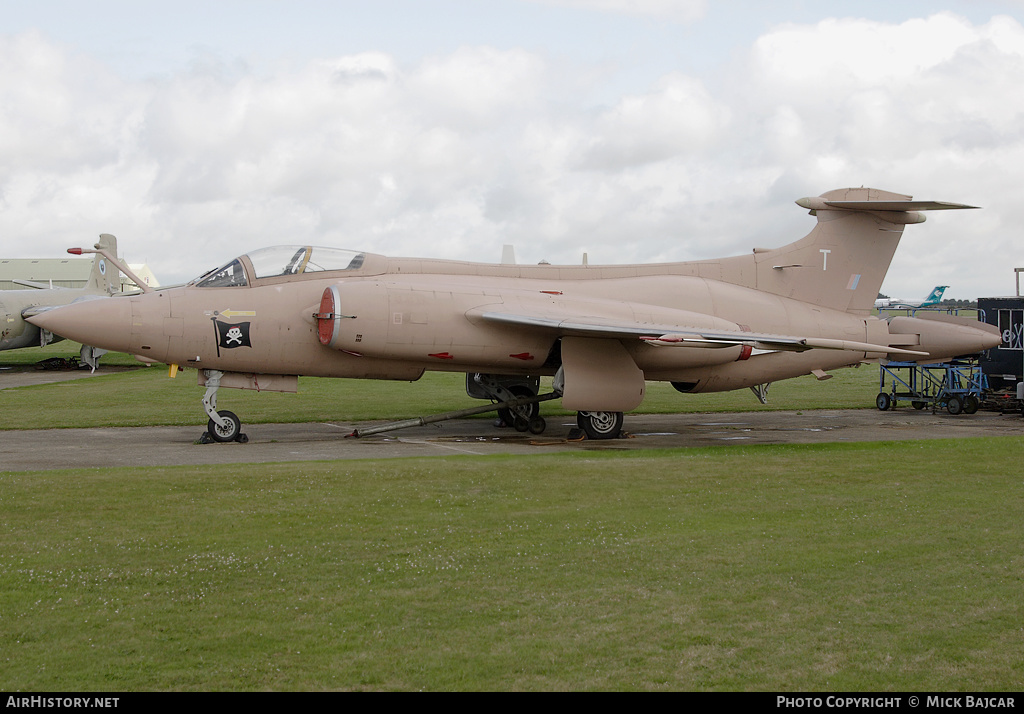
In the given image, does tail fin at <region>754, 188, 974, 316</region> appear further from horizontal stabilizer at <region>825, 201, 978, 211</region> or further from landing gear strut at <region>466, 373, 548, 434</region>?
landing gear strut at <region>466, 373, 548, 434</region>

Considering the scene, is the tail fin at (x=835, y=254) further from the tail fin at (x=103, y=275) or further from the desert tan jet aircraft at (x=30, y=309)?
the tail fin at (x=103, y=275)

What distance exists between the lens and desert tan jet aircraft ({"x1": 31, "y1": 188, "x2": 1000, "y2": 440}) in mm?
15383

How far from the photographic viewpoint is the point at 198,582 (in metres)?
6.71

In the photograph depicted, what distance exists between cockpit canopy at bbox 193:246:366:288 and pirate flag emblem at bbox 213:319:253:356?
82 cm

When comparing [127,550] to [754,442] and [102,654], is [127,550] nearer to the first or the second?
[102,654]

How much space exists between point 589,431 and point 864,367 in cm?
2871

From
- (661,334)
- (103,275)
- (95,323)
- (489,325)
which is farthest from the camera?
(103,275)

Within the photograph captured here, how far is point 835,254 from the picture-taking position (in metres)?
19.4

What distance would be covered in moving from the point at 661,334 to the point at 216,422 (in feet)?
Result: 25.6

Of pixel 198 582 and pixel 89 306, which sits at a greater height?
pixel 89 306

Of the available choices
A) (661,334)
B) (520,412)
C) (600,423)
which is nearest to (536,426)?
(520,412)

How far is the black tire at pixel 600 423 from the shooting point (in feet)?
55.2

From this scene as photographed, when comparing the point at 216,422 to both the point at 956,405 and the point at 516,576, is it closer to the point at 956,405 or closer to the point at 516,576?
the point at 516,576

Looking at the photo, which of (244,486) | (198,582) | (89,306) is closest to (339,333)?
(89,306)
